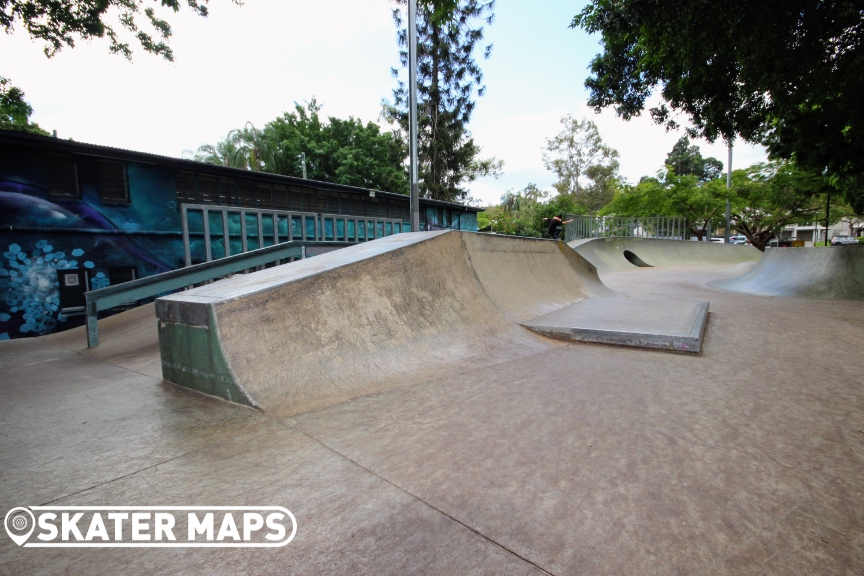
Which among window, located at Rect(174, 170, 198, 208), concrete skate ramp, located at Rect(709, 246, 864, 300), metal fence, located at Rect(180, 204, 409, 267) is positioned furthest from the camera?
window, located at Rect(174, 170, 198, 208)

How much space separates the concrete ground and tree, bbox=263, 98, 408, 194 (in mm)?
24810

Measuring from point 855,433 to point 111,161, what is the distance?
33.7 feet

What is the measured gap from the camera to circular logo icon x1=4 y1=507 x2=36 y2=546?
135cm

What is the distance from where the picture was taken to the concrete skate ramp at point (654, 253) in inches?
598

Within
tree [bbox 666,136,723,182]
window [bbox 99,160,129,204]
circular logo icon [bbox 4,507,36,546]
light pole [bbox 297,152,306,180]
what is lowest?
circular logo icon [bbox 4,507,36,546]

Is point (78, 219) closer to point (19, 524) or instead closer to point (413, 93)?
point (413, 93)

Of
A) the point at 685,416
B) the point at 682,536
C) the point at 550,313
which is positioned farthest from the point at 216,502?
the point at 550,313

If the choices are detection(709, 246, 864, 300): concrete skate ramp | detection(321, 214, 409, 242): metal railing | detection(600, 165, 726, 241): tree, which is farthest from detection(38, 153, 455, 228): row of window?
detection(600, 165, 726, 241): tree

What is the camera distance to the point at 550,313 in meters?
5.38

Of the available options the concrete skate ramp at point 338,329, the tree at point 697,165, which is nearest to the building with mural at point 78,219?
the concrete skate ramp at point 338,329

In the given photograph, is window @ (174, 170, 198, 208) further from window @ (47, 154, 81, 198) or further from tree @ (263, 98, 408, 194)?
tree @ (263, 98, 408, 194)

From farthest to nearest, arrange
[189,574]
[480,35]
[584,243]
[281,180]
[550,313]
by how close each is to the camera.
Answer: [480,35]
[584,243]
[281,180]
[550,313]
[189,574]

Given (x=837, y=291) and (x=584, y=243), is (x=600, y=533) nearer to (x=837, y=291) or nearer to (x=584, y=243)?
(x=837, y=291)

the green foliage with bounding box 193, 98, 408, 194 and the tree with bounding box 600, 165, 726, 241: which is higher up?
the green foliage with bounding box 193, 98, 408, 194
